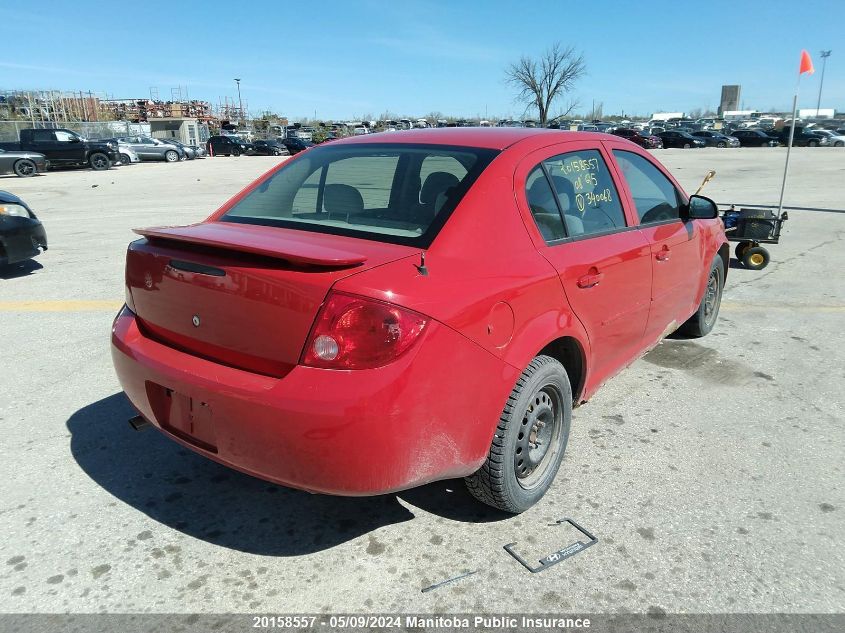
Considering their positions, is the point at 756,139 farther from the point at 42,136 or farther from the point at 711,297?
the point at 711,297

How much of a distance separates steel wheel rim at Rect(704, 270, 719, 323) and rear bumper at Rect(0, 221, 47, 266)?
7010mm

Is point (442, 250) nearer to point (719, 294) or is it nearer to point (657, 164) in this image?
point (657, 164)

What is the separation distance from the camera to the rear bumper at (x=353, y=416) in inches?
81.5

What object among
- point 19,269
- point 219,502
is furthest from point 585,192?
point 19,269

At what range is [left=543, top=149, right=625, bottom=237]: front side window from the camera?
308cm

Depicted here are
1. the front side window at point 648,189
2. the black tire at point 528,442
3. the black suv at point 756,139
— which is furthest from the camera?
the black suv at point 756,139

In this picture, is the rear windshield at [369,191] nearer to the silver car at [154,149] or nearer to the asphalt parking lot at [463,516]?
the asphalt parking lot at [463,516]

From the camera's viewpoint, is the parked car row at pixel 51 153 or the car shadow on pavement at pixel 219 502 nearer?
the car shadow on pavement at pixel 219 502

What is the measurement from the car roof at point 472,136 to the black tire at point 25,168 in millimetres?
25414

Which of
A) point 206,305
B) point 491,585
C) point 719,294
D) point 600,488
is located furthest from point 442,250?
point 719,294

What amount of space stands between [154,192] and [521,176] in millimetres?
18014

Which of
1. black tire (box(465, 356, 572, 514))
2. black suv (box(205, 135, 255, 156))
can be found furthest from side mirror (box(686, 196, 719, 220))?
black suv (box(205, 135, 255, 156))

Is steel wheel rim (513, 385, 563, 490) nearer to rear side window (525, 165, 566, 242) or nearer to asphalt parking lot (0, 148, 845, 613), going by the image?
asphalt parking lot (0, 148, 845, 613)

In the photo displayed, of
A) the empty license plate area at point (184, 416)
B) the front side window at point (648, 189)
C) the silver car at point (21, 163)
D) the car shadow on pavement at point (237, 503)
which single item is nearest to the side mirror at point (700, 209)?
the front side window at point (648, 189)
